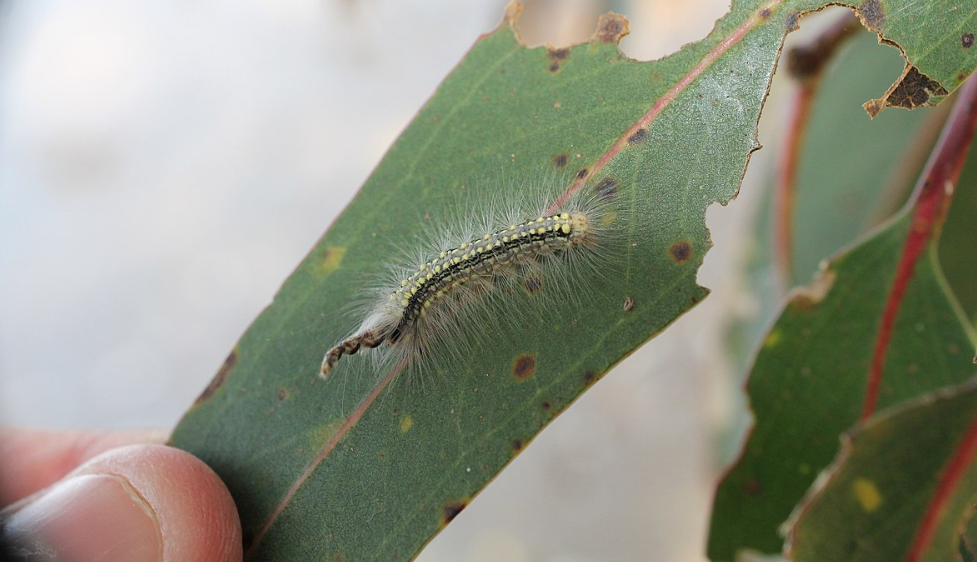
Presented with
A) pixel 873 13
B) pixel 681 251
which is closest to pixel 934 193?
pixel 873 13

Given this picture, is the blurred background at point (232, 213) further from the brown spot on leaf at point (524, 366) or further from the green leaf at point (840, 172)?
the brown spot on leaf at point (524, 366)

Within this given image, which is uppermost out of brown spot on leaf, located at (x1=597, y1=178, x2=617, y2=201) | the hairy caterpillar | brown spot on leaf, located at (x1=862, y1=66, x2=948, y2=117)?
brown spot on leaf, located at (x1=862, y1=66, x2=948, y2=117)

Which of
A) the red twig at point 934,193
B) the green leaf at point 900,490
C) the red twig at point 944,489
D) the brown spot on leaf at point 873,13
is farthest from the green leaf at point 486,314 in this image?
the red twig at point 944,489

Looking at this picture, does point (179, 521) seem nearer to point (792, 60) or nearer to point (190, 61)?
point (792, 60)

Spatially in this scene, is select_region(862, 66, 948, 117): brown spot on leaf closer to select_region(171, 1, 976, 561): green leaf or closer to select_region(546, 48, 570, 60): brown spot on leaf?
select_region(171, 1, 976, 561): green leaf

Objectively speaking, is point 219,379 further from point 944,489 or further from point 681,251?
point 944,489

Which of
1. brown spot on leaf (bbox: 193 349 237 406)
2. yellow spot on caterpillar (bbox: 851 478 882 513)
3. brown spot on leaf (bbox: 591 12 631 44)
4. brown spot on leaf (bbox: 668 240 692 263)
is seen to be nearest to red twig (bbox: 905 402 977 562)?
yellow spot on caterpillar (bbox: 851 478 882 513)
